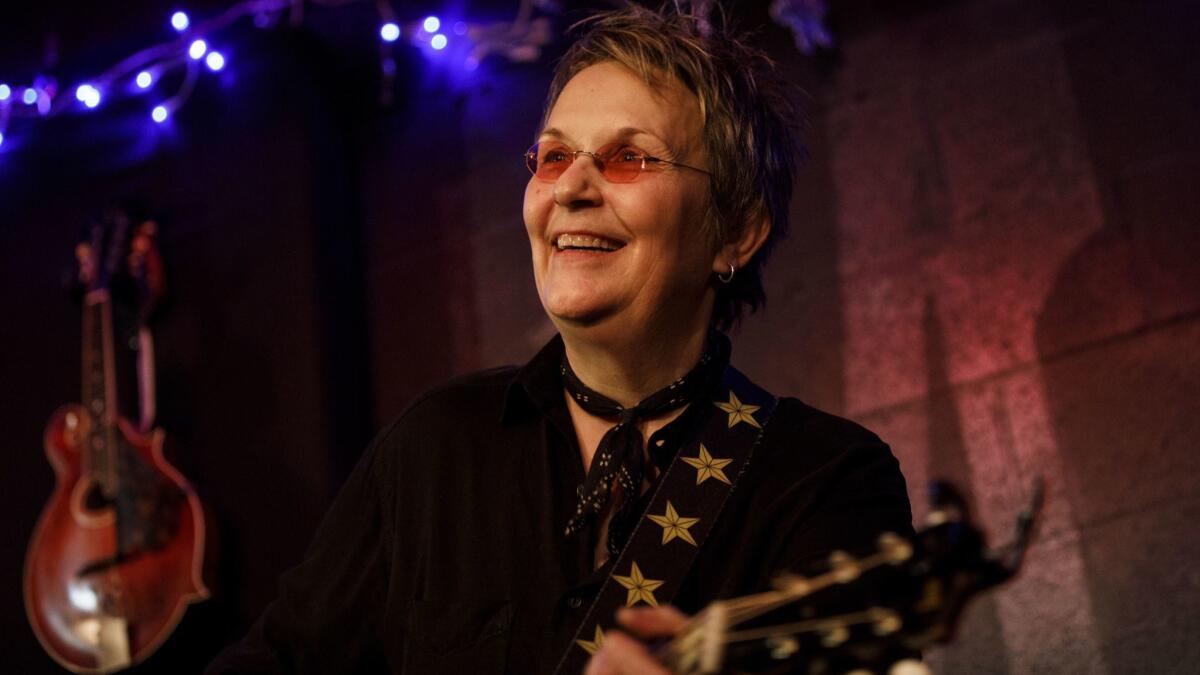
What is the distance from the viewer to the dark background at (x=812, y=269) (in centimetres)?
297

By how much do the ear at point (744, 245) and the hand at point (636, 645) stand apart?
1.04m

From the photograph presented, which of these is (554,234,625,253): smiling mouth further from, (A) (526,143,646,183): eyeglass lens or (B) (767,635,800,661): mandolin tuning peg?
(B) (767,635,800,661): mandolin tuning peg

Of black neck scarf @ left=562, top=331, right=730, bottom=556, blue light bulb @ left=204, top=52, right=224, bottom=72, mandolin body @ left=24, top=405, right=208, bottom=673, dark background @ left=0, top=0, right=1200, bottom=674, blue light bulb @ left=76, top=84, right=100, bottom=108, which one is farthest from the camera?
blue light bulb @ left=76, top=84, right=100, bottom=108

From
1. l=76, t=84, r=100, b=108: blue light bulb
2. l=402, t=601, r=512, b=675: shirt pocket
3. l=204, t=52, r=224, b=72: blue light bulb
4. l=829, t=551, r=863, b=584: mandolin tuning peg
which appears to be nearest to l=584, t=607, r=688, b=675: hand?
l=829, t=551, r=863, b=584: mandolin tuning peg

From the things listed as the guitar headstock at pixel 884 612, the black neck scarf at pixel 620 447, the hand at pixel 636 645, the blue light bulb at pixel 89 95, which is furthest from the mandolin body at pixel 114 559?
the guitar headstock at pixel 884 612

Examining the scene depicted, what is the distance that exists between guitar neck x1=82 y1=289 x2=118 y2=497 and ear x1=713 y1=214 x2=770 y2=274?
2196 millimetres

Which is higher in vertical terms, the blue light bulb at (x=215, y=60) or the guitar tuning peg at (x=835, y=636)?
the blue light bulb at (x=215, y=60)

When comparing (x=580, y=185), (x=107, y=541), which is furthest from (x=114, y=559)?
(x=580, y=185)

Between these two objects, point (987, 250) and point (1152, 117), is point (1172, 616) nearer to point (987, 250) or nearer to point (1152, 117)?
point (987, 250)

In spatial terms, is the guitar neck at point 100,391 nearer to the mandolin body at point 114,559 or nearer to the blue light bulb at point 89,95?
the mandolin body at point 114,559

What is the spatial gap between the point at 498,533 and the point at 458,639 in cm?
A: 19

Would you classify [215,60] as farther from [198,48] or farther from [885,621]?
[885,621]

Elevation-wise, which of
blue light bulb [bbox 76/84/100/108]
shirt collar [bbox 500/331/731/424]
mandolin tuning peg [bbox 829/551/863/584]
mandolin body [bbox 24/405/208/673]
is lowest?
mandolin body [bbox 24/405/208/673]

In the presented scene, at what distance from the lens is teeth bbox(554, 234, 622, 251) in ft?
7.10
